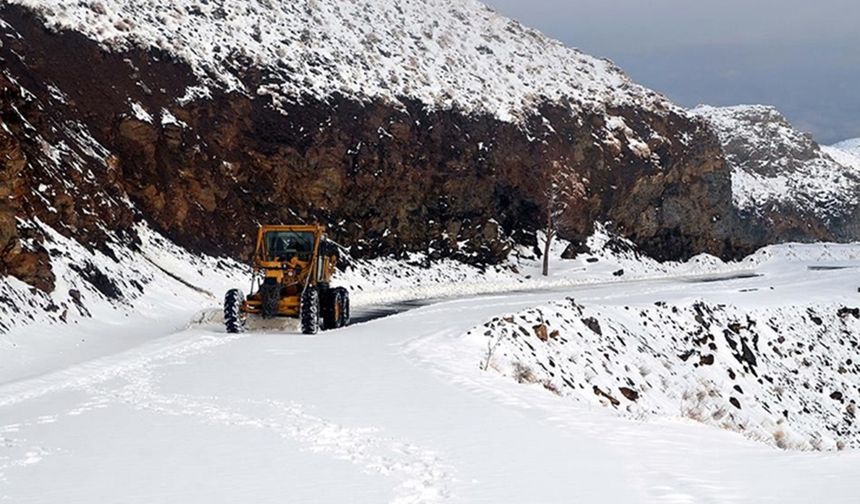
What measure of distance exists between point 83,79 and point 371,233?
15.6 m

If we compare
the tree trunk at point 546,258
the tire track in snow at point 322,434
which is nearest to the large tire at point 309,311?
the tire track in snow at point 322,434

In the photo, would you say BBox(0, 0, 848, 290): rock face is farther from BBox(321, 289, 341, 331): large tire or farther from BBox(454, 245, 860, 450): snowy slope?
BBox(454, 245, 860, 450): snowy slope

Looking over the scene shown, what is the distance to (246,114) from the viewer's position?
135ft

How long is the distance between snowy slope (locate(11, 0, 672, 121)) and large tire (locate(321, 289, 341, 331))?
2017cm

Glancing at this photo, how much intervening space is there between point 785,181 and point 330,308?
280ft

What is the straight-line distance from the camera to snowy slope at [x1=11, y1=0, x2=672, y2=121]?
4078 centimetres

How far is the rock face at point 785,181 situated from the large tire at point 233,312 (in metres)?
72.6

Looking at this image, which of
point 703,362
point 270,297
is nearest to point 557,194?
point 703,362

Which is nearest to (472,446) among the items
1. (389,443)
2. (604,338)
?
(389,443)

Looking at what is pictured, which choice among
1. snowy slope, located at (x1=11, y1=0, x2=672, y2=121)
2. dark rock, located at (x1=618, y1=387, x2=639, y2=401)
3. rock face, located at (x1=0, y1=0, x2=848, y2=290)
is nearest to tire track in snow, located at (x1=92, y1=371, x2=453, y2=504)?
rock face, located at (x1=0, y1=0, x2=848, y2=290)

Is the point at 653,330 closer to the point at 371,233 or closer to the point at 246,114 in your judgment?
the point at 371,233

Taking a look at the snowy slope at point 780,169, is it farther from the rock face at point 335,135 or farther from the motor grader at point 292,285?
the motor grader at point 292,285

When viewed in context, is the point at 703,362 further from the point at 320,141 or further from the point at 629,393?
the point at 320,141

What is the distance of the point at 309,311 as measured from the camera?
69.2 feet
